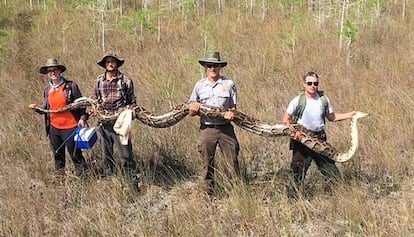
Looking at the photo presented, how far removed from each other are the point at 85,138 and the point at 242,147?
2.10 meters

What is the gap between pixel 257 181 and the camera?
5.14m

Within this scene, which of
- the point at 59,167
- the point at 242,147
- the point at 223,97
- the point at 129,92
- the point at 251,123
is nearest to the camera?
the point at 223,97

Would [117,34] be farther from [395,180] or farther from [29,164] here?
[395,180]

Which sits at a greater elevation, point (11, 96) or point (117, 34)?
point (117, 34)

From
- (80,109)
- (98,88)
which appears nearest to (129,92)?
(98,88)

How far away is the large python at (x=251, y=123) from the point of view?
444cm

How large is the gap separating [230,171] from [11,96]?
17.7ft

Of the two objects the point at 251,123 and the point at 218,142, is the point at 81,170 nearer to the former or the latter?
the point at 218,142

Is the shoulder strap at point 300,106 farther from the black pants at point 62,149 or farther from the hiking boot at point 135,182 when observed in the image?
the black pants at point 62,149

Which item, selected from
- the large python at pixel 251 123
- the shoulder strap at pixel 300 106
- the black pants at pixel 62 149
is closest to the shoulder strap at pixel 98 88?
the large python at pixel 251 123

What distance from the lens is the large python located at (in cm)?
444

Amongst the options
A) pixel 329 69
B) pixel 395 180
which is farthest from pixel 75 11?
pixel 395 180

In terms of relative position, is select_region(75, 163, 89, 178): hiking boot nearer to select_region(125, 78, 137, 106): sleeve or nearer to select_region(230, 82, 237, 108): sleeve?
select_region(125, 78, 137, 106): sleeve

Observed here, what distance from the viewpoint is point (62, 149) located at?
5.32 metres
